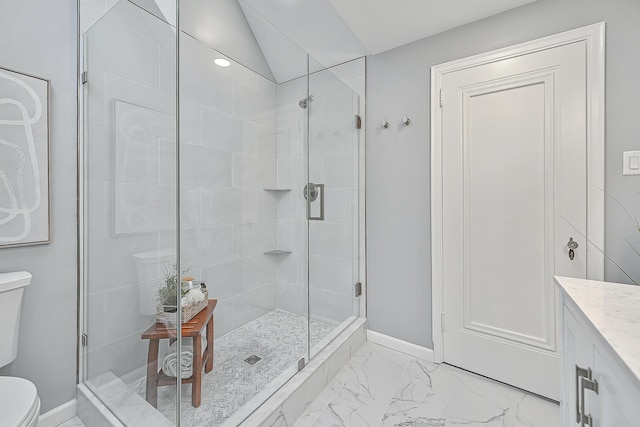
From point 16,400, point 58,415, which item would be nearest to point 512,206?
point 16,400

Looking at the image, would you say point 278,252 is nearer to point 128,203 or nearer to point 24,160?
point 128,203

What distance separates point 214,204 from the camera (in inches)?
64.1

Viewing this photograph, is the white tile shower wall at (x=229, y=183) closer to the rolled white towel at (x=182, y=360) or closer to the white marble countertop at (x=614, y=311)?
the rolled white towel at (x=182, y=360)

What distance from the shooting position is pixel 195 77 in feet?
4.91

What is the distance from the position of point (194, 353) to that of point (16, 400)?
1.86ft

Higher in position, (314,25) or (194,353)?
(314,25)

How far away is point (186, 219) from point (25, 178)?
67 centimetres

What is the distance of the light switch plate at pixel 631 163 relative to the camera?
1.37 meters

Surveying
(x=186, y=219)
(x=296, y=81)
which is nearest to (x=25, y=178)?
(x=186, y=219)

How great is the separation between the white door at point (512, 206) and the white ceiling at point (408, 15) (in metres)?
0.31

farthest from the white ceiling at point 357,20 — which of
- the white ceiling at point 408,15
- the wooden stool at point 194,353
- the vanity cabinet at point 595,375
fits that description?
the vanity cabinet at point 595,375

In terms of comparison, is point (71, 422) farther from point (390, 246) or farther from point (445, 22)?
point (445, 22)

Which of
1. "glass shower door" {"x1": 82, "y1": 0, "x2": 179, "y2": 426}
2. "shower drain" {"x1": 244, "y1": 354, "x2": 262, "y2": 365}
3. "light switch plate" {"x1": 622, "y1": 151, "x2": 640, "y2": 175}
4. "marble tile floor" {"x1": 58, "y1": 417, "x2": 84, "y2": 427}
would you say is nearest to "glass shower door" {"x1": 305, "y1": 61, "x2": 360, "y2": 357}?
"shower drain" {"x1": 244, "y1": 354, "x2": 262, "y2": 365}

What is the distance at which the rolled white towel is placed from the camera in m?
1.12
